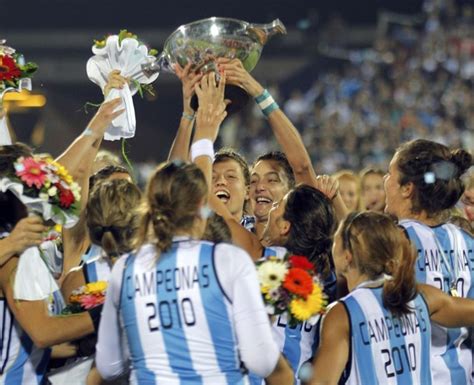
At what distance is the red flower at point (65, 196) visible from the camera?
4.27m

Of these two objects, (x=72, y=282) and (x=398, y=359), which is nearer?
(x=398, y=359)

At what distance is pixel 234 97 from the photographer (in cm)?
507

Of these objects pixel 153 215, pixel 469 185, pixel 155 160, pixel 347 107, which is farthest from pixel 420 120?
pixel 153 215

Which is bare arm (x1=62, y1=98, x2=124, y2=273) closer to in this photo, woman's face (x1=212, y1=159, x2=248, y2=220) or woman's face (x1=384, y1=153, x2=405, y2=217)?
woman's face (x1=212, y1=159, x2=248, y2=220)

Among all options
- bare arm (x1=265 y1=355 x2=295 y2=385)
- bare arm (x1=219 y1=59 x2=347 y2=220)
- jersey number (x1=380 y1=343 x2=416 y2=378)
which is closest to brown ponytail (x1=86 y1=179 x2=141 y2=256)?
bare arm (x1=219 y1=59 x2=347 y2=220)

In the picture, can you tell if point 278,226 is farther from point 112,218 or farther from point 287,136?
point 112,218

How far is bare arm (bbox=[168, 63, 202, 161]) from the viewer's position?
4.88 m

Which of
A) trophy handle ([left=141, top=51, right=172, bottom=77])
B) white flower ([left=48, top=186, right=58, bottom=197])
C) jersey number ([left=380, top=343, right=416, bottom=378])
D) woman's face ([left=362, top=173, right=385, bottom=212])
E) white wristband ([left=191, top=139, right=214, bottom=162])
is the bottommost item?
jersey number ([left=380, top=343, right=416, bottom=378])

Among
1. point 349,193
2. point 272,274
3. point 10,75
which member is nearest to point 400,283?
point 272,274

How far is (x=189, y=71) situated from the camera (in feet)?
16.2

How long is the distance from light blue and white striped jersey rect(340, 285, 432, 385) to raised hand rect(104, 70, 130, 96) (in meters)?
1.70

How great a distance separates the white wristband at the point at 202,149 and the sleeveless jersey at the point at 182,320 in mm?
686

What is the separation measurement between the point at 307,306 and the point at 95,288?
35.5 inches

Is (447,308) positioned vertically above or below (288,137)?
below
